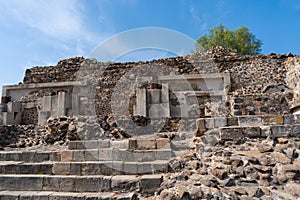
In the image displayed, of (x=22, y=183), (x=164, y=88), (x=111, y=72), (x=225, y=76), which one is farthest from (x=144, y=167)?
(x=111, y=72)

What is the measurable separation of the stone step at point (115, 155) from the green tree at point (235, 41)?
17.8m

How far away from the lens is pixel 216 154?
10.2 ft

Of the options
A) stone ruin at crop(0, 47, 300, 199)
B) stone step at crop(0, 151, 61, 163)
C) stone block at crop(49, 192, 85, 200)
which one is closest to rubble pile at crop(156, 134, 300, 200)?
stone ruin at crop(0, 47, 300, 199)

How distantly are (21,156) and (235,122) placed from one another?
3.96m

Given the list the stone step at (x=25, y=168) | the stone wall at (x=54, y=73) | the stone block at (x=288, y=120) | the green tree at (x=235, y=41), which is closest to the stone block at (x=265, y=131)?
the stone block at (x=288, y=120)

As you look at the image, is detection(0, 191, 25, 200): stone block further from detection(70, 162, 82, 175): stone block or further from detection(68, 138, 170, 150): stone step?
detection(68, 138, 170, 150): stone step

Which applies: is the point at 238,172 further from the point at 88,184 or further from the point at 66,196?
the point at 66,196

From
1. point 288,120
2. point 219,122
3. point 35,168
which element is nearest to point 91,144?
point 35,168

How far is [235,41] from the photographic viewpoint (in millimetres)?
20484

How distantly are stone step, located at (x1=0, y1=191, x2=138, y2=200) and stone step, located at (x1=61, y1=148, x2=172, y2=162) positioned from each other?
2.53 feet

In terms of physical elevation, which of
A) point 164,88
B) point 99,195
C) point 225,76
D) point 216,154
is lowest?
point 99,195

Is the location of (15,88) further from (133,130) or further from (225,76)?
(225,76)

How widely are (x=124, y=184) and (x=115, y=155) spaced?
798 mm

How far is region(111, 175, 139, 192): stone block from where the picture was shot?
3211 mm
